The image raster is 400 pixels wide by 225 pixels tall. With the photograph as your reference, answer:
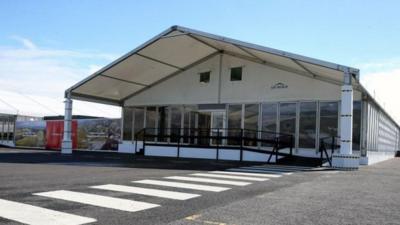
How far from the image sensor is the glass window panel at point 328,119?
22453mm

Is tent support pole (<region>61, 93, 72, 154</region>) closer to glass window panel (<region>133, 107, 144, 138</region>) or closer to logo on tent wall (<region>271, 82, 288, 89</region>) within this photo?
glass window panel (<region>133, 107, 144, 138</region>)

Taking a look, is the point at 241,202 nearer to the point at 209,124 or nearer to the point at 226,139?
the point at 226,139

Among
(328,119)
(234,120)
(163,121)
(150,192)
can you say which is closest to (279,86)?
(328,119)

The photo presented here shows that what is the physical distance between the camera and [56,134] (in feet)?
112

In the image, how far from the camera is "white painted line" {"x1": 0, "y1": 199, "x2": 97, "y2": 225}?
5930 millimetres

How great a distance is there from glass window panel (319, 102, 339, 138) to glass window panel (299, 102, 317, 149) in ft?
1.13

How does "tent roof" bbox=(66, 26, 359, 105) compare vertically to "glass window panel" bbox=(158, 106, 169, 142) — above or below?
above

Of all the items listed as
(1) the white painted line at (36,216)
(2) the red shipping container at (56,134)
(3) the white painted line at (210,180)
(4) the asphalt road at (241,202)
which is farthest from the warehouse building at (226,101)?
(1) the white painted line at (36,216)

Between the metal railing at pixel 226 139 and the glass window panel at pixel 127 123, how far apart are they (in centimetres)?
98

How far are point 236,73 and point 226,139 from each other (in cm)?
379

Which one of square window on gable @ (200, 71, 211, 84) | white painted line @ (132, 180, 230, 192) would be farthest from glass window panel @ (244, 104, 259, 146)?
white painted line @ (132, 180, 230, 192)

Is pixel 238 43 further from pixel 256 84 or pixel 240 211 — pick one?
pixel 240 211

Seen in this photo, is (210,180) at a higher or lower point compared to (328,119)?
lower

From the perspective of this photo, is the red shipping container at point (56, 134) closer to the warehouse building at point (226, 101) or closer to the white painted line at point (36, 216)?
the warehouse building at point (226, 101)
